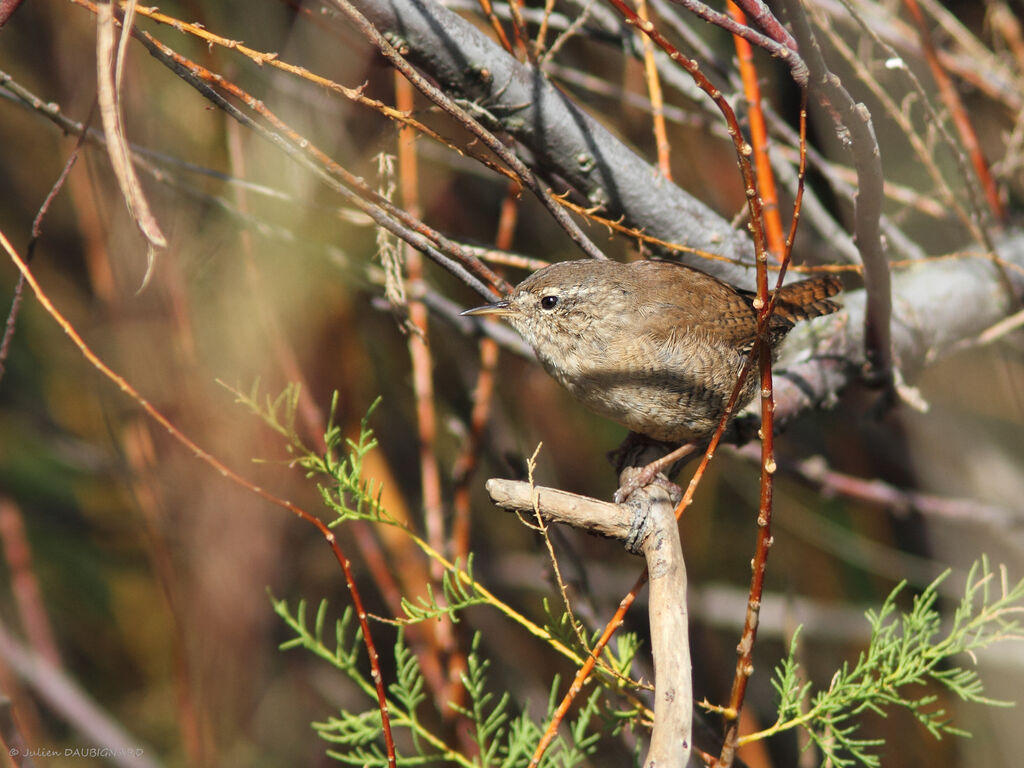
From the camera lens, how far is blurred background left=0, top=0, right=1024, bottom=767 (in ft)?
8.28

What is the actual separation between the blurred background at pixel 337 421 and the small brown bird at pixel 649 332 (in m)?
0.32

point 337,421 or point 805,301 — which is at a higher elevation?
point 805,301

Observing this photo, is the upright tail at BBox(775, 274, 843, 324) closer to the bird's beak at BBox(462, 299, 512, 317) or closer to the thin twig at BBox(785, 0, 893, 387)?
the thin twig at BBox(785, 0, 893, 387)

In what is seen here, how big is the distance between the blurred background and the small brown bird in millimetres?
317

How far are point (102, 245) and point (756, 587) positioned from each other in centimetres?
224

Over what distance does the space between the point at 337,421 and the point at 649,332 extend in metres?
1.23

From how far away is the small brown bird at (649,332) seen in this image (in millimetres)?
2012

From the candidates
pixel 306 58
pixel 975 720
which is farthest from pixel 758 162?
pixel 975 720

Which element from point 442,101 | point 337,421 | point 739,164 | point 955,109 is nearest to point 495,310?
point 442,101

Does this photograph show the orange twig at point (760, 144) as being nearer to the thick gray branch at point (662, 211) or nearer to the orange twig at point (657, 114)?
the thick gray branch at point (662, 211)

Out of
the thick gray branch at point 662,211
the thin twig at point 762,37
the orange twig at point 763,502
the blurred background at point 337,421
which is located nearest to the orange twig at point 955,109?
the blurred background at point 337,421

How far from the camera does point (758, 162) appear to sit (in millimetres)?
2168

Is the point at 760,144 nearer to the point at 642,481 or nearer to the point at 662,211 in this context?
the point at 662,211

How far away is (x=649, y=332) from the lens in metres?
2.12
